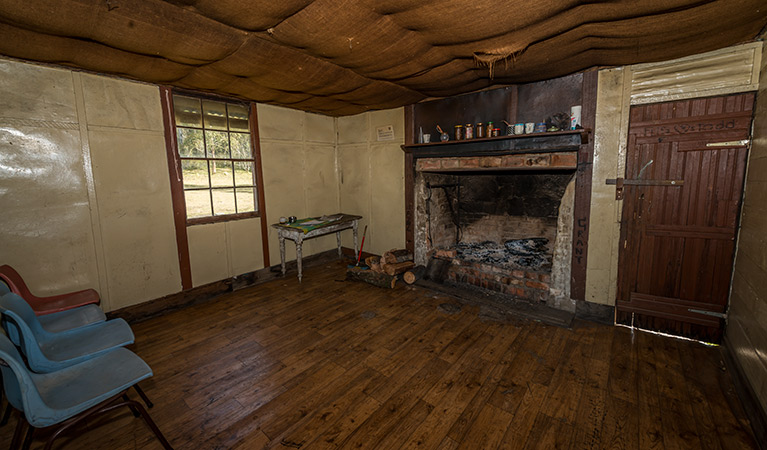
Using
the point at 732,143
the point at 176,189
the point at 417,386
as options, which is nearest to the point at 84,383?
the point at 417,386

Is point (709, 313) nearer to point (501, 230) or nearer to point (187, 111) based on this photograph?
point (501, 230)

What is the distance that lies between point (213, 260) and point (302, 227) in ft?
3.82

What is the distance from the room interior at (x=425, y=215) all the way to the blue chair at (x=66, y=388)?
0.51m

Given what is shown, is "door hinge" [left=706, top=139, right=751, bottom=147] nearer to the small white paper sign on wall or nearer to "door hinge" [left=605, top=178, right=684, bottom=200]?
"door hinge" [left=605, top=178, right=684, bottom=200]

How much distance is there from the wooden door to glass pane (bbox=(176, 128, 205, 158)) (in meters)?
4.52

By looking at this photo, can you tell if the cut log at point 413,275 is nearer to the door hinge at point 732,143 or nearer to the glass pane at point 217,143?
the glass pane at point 217,143

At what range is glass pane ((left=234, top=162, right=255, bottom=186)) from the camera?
4.04 m

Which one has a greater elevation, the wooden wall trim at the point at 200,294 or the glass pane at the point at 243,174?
the glass pane at the point at 243,174

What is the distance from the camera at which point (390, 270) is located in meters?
4.13

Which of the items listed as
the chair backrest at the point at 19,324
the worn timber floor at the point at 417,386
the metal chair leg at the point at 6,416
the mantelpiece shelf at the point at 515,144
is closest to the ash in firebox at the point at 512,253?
the worn timber floor at the point at 417,386

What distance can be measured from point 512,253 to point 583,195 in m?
1.29

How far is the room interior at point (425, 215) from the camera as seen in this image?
192cm

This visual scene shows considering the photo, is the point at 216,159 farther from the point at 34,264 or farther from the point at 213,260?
the point at 34,264

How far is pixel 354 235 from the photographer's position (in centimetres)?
505
